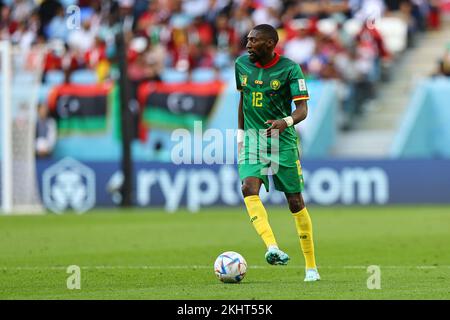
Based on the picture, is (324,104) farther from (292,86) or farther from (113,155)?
(292,86)

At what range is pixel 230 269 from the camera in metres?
11.3

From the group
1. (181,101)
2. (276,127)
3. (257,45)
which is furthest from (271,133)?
(181,101)

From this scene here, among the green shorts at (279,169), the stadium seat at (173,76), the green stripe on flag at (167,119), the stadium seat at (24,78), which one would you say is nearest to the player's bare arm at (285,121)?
the green shorts at (279,169)

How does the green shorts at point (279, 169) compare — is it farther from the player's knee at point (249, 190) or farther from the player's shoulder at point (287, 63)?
the player's shoulder at point (287, 63)

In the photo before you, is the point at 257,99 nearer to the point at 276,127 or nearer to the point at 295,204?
the point at 276,127

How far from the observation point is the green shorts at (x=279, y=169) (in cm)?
1150

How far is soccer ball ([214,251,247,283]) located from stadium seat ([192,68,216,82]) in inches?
746

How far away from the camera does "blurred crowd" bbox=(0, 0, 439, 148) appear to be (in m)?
30.3

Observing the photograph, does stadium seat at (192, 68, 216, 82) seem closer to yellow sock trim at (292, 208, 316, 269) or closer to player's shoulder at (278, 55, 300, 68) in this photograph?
player's shoulder at (278, 55, 300, 68)

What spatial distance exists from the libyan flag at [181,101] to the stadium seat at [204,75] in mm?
431

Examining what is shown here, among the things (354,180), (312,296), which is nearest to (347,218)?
(354,180)

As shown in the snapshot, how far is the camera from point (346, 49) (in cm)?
3036

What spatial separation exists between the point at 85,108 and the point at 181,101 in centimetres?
267
